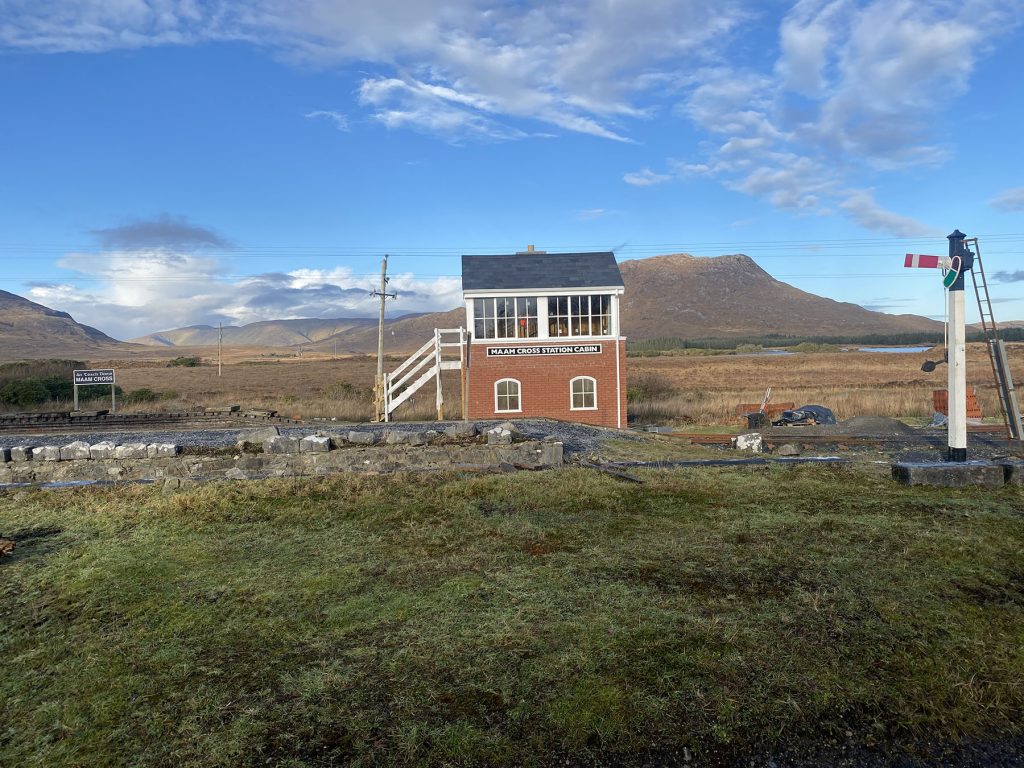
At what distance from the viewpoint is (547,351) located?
22.5 metres

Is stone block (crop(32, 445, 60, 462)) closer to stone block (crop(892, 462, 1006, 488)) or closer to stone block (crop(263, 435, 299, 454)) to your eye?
stone block (crop(263, 435, 299, 454))

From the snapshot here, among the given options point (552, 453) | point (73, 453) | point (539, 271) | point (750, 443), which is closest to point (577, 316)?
point (539, 271)

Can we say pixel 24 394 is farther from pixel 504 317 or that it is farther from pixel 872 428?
pixel 872 428

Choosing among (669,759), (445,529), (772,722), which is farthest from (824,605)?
(445,529)

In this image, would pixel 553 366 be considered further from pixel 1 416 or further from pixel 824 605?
pixel 1 416

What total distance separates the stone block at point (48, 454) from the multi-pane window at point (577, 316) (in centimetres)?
1449

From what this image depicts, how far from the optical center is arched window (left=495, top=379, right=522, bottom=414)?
2252 cm

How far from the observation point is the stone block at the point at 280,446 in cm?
1193

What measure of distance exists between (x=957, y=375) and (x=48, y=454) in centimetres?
1525

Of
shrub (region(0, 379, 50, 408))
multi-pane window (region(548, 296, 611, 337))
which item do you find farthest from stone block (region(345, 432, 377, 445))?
shrub (region(0, 379, 50, 408))

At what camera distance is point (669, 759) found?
3650 mm

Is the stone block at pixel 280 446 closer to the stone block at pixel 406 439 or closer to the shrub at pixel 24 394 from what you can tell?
the stone block at pixel 406 439

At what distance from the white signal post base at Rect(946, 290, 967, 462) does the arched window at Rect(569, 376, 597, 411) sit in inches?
477

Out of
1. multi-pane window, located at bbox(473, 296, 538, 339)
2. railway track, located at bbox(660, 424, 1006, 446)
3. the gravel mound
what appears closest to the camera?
railway track, located at bbox(660, 424, 1006, 446)
